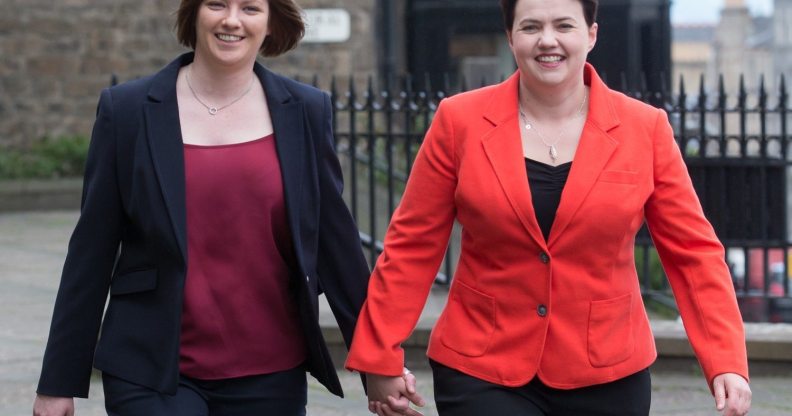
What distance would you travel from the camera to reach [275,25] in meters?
3.77

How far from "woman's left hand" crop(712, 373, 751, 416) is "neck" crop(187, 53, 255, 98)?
1.32 m

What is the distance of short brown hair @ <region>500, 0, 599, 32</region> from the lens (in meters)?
3.51

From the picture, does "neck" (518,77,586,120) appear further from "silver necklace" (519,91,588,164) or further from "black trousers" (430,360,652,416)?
"black trousers" (430,360,652,416)

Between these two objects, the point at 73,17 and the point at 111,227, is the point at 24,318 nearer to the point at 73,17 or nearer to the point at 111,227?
the point at 111,227

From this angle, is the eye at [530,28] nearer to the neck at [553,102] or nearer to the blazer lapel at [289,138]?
the neck at [553,102]

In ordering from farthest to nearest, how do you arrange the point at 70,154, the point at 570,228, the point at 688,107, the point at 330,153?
the point at 70,154 < the point at 688,107 < the point at 330,153 < the point at 570,228

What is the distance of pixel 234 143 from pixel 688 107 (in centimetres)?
464

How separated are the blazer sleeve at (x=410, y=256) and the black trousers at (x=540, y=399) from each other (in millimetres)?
211

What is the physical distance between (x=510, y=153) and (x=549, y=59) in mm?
231

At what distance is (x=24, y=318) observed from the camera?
27.2 ft

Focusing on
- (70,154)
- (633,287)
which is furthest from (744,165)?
(70,154)

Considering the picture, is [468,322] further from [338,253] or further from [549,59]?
[549,59]

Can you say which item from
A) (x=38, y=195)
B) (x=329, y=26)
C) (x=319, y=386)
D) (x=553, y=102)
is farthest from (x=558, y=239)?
(x=329, y=26)

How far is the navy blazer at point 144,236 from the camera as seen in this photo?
3.49 m
